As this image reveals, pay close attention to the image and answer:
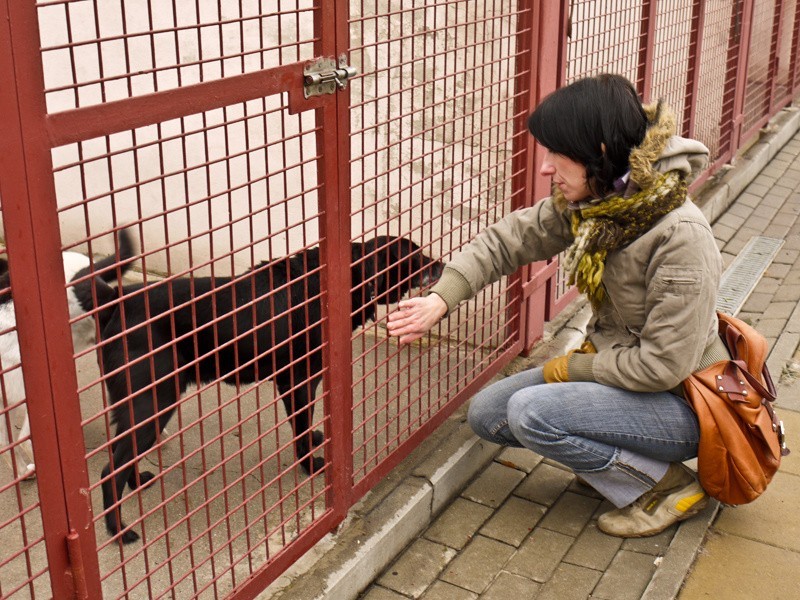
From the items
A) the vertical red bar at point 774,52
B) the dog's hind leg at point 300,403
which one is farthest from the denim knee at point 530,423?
the vertical red bar at point 774,52

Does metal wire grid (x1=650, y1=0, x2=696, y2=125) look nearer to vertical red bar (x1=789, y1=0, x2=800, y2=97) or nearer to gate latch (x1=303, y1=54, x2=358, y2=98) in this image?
Answer: gate latch (x1=303, y1=54, x2=358, y2=98)

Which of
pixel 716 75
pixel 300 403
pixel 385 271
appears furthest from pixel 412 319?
pixel 716 75

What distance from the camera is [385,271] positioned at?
3.43 metres

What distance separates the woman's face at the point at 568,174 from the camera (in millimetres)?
3195

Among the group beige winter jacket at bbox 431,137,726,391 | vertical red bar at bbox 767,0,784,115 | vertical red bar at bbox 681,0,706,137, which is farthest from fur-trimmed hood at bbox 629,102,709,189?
vertical red bar at bbox 767,0,784,115

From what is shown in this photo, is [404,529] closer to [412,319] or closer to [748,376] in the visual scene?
[412,319]

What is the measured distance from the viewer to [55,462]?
2227 millimetres

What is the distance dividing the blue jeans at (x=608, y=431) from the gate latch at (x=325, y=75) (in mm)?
1368

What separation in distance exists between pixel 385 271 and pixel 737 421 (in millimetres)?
1310

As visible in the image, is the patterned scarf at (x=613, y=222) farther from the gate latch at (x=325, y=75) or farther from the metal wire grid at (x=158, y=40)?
the metal wire grid at (x=158, y=40)

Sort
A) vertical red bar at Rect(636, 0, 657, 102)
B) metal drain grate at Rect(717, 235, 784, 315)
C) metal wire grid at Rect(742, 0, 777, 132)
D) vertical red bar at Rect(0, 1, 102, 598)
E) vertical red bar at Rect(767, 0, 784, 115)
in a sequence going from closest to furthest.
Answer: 1. vertical red bar at Rect(0, 1, 102, 598)
2. vertical red bar at Rect(636, 0, 657, 102)
3. metal drain grate at Rect(717, 235, 784, 315)
4. metal wire grid at Rect(742, 0, 777, 132)
5. vertical red bar at Rect(767, 0, 784, 115)

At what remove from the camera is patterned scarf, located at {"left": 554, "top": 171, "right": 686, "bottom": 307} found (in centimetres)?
315

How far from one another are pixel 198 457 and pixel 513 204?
176 centimetres

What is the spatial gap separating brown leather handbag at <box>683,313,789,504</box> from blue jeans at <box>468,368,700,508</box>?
3.2 inches
